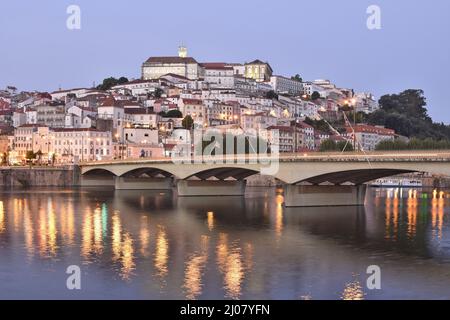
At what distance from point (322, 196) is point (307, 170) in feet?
13.1

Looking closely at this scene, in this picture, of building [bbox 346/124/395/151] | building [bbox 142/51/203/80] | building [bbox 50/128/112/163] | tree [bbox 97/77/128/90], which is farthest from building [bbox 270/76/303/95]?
building [bbox 50/128/112/163]

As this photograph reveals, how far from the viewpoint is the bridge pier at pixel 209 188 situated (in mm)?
58406

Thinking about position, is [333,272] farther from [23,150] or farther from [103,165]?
[23,150]

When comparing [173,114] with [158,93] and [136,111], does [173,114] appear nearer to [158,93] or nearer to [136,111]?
[136,111]

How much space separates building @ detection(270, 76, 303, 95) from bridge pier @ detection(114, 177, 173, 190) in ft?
333

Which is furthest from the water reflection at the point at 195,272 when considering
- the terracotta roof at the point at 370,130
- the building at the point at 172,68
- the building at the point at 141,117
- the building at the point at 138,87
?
the building at the point at 172,68

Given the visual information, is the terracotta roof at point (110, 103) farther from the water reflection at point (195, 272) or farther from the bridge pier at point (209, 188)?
the water reflection at point (195, 272)

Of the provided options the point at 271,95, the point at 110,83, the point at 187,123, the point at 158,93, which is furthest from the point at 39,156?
the point at 271,95

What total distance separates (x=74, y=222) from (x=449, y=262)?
69.1 ft

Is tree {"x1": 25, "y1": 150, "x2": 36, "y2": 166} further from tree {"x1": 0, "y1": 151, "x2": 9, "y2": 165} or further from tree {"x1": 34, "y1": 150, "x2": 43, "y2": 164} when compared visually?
tree {"x1": 0, "y1": 151, "x2": 9, "y2": 165}

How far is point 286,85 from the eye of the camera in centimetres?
17838

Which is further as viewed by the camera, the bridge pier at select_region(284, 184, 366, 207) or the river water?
the bridge pier at select_region(284, 184, 366, 207)

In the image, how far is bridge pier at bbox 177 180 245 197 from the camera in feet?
192

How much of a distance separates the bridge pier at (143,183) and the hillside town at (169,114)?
16162mm
